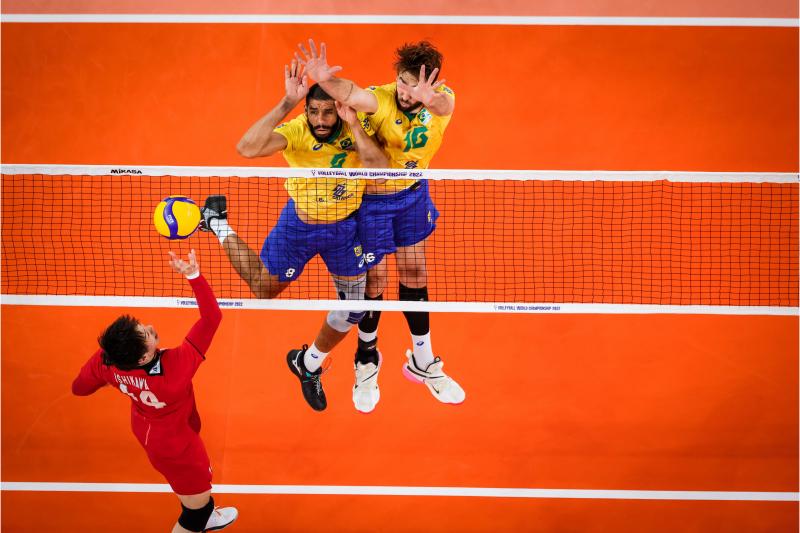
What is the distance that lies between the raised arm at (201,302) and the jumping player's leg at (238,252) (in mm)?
705

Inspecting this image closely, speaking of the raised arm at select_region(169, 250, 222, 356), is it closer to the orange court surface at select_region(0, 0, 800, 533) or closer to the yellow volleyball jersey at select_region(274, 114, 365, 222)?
the yellow volleyball jersey at select_region(274, 114, 365, 222)

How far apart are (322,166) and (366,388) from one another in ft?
8.52

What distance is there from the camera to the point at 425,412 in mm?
8672

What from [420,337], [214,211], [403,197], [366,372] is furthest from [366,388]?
[214,211]

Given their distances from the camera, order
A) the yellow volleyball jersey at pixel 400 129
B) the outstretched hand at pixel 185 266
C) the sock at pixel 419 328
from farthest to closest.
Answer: the sock at pixel 419 328, the yellow volleyball jersey at pixel 400 129, the outstretched hand at pixel 185 266

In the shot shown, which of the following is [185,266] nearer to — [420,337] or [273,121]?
[273,121]

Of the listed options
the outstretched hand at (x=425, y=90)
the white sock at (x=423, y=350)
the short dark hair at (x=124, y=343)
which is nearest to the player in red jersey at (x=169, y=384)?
the short dark hair at (x=124, y=343)

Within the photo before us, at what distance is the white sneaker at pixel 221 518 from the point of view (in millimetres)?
7338

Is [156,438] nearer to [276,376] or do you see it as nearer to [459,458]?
[276,376]

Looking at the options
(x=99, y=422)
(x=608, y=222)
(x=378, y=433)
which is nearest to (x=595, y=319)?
(x=608, y=222)

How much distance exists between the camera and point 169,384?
6.26 metres

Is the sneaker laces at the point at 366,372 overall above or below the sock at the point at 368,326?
below

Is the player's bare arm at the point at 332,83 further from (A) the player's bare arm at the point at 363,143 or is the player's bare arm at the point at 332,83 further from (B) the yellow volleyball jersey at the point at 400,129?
(B) the yellow volleyball jersey at the point at 400,129

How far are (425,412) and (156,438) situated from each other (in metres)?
3.19
